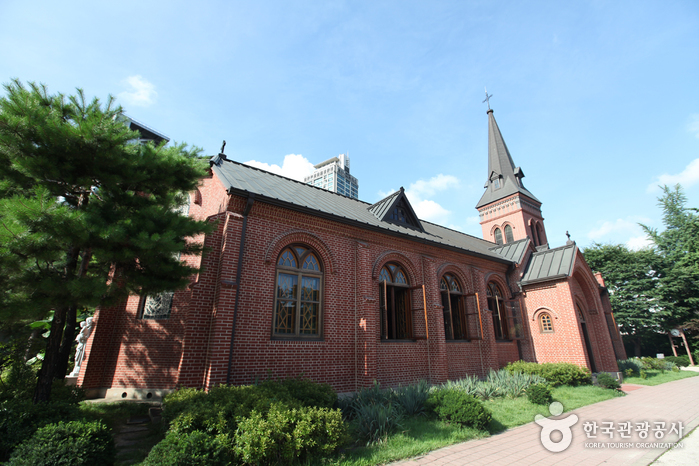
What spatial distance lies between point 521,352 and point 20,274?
1857 centimetres

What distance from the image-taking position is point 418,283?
1322 centimetres

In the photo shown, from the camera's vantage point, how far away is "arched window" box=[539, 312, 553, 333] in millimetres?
16297

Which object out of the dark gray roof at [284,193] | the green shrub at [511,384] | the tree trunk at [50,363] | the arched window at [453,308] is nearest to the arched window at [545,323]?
the arched window at [453,308]

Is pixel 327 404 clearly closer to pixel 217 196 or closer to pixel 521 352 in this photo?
pixel 217 196

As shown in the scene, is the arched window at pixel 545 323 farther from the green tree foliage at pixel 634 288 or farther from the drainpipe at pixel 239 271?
the green tree foliage at pixel 634 288

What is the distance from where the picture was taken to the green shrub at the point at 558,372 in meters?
13.2

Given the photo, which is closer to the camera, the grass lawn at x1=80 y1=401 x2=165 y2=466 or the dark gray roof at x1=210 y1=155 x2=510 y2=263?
the grass lawn at x1=80 y1=401 x2=165 y2=466

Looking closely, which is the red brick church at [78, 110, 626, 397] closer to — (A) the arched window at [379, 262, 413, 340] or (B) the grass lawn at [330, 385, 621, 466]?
(A) the arched window at [379, 262, 413, 340]

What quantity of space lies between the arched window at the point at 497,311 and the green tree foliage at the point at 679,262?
2361 cm

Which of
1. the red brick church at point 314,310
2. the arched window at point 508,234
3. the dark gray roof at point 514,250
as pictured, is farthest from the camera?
the arched window at point 508,234

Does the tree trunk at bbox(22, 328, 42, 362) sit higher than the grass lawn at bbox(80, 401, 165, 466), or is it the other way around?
the tree trunk at bbox(22, 328, 42, 362)

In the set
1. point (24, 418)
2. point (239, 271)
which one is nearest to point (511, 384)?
point (239, 271)

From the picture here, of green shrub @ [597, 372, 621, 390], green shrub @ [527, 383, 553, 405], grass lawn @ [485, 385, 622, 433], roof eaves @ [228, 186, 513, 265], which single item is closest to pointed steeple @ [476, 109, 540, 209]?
roof eaves @ [228, 186, 513, 265]

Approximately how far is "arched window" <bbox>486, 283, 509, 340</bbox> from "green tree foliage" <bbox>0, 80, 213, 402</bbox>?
14431mm
